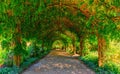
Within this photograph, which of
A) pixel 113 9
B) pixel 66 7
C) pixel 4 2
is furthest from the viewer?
pixel 66 7

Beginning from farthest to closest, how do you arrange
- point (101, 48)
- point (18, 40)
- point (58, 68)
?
point (101, 48) < point (58, 68) < point (18, 40)

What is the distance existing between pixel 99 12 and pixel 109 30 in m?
0.80

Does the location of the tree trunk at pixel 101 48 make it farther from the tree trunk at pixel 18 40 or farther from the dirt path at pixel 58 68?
the tree trunk at pixel 18 40

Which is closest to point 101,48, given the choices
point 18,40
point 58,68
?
point 58,68

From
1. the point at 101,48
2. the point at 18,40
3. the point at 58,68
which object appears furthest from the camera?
the point at 101,48

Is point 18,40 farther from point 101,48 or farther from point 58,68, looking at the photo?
point 101,48

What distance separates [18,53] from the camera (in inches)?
698

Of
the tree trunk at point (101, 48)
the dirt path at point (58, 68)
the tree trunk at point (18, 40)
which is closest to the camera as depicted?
the dirt path at point (58, 68)

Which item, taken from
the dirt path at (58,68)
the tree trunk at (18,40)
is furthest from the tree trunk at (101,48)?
the tree trunk at (18,40)

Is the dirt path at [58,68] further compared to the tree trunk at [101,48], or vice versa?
the tree trunk at [101,48]

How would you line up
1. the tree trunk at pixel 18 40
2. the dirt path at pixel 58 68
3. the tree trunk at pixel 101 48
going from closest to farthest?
the dirt path at pixel 58 68 → the tree trunk at pixel 18 40 → the tree trunk at pixel 101 48

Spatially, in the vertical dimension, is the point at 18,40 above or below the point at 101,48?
above

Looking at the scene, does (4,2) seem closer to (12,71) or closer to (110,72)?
(12,71)

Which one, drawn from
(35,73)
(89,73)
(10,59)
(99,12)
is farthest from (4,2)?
(10,59)
